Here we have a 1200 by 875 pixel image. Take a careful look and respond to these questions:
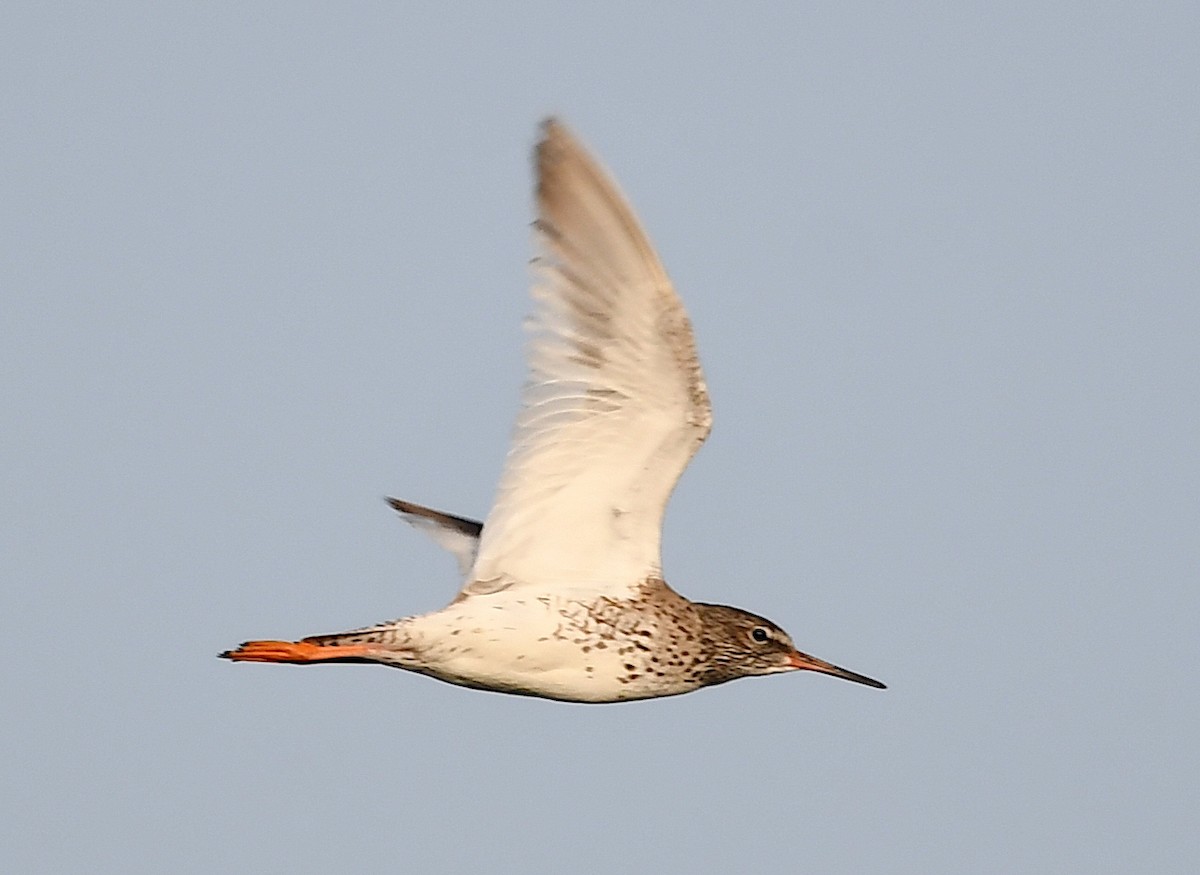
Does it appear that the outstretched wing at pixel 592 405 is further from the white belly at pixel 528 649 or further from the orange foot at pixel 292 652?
the orange foot at pixel 292 652

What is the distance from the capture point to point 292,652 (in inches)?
536

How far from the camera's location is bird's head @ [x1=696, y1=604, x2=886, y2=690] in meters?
14.4

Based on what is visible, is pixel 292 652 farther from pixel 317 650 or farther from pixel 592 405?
pixel 592 405

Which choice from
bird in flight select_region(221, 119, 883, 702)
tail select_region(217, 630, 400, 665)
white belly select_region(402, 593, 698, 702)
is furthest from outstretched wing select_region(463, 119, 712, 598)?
tail select_region(217, 630, 400, 665)

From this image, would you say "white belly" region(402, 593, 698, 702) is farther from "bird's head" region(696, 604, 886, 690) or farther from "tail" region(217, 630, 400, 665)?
"bird's head" region(696, 604, 886, 690)

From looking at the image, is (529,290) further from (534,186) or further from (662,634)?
(662,634)

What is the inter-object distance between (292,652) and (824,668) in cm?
404

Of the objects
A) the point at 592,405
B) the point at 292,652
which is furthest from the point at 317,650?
the point at 592,405

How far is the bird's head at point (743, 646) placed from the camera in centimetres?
1436

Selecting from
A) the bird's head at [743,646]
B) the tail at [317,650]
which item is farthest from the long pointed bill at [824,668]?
the tail at [317,650]

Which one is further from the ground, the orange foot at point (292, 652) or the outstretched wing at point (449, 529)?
the outstretched wing at point (449, 529)

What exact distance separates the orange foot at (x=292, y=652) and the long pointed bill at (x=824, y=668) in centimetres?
339

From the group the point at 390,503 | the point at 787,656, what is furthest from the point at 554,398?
the point at 390,503

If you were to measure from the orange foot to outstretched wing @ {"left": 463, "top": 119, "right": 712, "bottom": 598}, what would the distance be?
0.91 metres
